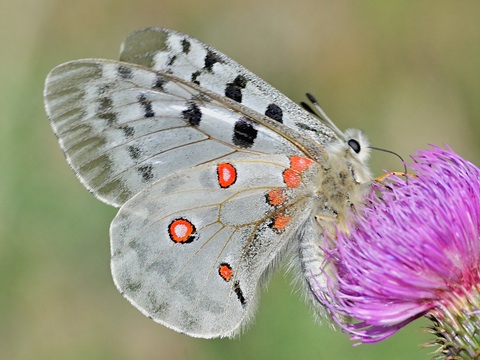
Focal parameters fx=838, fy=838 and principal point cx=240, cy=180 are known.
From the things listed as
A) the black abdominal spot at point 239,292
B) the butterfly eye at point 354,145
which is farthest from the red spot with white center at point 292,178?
the black abdominal spot at point 239,292

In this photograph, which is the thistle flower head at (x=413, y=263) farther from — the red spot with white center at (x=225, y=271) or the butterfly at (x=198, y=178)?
the red spot with white center at (x=225, y=271)

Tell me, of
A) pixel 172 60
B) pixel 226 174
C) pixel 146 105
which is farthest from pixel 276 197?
pixel 172 60

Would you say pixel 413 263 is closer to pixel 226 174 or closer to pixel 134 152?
pixel 226 174

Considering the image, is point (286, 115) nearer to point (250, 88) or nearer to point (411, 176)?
point (250, 88)

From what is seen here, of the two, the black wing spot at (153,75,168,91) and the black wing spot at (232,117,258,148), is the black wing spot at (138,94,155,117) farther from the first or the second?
the black wing spot at (232,117,258,148)

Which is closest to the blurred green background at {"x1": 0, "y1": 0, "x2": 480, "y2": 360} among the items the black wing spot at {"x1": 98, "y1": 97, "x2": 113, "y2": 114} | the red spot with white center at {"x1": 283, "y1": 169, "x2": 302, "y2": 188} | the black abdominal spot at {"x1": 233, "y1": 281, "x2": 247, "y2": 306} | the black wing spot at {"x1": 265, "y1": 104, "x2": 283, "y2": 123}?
the black abdominal spot at {"x1": 233, "y1": 281, "x2": 247, "y2": 306}

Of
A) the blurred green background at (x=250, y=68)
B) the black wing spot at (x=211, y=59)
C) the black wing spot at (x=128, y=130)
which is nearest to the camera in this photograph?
the black wing spot at (x=128, y=130)

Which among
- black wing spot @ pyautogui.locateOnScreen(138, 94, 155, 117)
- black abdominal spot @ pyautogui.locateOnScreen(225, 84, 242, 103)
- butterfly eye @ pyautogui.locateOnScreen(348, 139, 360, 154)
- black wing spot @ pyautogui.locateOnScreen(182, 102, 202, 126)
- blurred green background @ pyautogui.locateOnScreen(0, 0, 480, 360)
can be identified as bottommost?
blurred green background @ pyautogui.locateOnScreen(0, 0, 480, 360)
